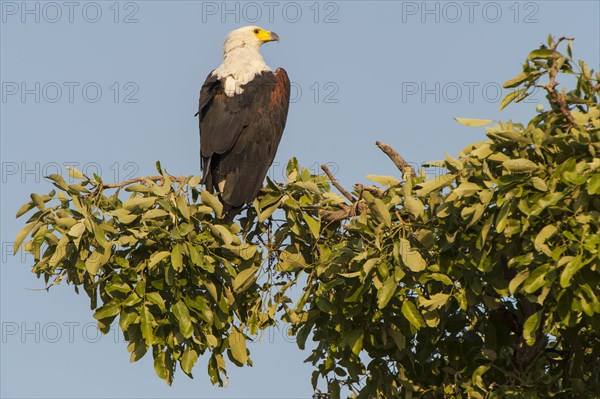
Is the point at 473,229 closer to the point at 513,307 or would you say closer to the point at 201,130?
the point at 513,307

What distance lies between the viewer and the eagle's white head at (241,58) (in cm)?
845

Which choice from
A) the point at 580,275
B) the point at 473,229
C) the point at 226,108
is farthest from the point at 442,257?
the point at 226,108

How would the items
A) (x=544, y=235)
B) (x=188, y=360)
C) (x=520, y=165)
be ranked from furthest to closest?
(x=188, y=360), (x=520, y=165), (x=544, y=235)

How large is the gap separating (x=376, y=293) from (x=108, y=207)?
72.1 inches

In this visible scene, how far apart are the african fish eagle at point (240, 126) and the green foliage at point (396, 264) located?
817mm

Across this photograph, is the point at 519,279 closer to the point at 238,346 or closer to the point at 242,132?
the point at 238,346

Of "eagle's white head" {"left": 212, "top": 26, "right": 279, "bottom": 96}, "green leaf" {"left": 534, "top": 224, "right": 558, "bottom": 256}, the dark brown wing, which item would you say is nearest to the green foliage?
"green leaf" {"left": 534, "top": 224, "right": 558, "bottom": 256}

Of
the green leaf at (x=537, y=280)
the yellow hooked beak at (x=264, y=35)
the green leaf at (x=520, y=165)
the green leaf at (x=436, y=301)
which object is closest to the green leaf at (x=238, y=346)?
the green leaf at (x=436, y=301)

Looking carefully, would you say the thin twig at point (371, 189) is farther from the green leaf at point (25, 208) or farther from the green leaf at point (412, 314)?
the green leaf at point (25, 208)


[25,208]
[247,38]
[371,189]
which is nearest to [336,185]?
[371,189]

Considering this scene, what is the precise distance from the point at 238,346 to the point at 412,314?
1.37m

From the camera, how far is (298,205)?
20.3 feet

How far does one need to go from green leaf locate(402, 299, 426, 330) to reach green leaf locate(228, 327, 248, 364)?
1.32 meters

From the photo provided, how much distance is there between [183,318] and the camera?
581 centimetres
